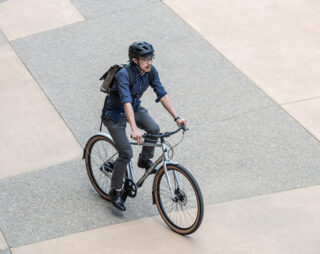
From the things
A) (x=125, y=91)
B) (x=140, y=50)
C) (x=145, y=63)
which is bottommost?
(x=125, y=91)

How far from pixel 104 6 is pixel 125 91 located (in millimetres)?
6572

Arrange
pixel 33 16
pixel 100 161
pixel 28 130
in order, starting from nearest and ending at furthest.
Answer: pixel 100 161 < pixel 28 130 < pixel 33 16

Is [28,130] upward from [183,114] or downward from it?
downward

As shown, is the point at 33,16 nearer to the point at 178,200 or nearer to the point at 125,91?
the point at 125,91

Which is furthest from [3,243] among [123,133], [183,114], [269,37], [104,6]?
[104,6]

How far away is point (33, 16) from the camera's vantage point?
1298 cm

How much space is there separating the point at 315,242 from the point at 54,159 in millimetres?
3478

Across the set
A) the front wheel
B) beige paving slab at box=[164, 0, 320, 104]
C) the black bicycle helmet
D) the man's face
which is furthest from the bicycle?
beige paving slab at box=[164, 0, 320, 104]

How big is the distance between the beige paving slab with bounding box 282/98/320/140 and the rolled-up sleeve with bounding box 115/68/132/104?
3141mm

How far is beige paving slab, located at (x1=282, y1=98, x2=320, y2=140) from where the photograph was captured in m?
9.06

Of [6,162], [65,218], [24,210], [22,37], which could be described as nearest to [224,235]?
[65,218]

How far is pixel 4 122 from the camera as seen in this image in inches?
379

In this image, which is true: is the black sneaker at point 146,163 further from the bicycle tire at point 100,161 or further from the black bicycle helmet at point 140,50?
the black bicycle helmet at point 140,50

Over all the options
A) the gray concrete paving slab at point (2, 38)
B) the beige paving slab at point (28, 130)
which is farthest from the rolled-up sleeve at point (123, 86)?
the gray concrete paving slab at point (2, 38)
